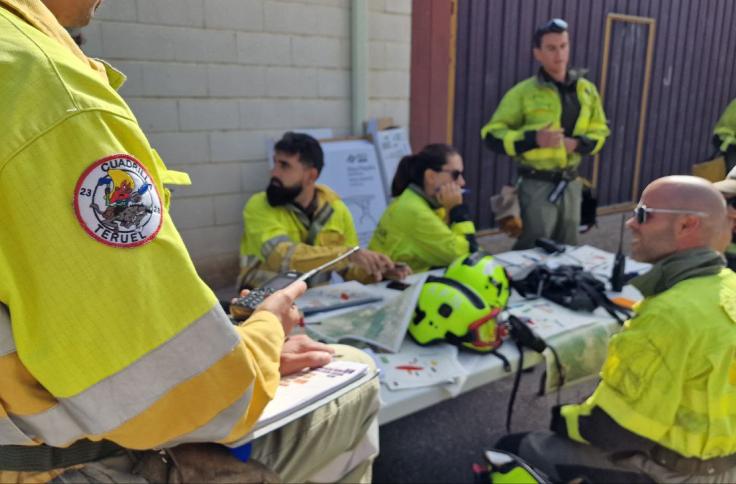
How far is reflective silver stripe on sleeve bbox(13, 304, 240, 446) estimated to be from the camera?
0.87 metres

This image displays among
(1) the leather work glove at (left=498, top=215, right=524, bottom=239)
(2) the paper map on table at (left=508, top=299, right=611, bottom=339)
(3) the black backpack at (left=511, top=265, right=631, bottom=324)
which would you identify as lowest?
(1) the leather work glove at (left=498, top=215, right=524, bottom=239)

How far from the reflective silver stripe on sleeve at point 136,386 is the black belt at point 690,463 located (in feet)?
4.68

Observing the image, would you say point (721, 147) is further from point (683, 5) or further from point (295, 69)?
point (683, 5)

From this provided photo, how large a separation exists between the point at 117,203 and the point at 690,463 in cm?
172

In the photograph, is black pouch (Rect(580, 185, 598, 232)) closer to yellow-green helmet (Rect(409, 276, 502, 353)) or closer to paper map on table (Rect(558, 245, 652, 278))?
paper map on table (Rect(558, 245, 652, 278))

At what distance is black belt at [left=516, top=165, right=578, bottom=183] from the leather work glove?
37 centimetres

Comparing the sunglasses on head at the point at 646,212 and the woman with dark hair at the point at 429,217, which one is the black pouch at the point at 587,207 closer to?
the woman with dark hair at the point at 429,217

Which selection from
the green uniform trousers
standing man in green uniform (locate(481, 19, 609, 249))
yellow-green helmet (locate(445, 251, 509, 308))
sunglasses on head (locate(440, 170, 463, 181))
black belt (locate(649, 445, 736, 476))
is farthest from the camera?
the green uniform trousers

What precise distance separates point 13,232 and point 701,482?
1.92 meters

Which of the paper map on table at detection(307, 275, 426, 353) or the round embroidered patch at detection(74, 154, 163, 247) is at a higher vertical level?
the round embroidered patch at detection(74, 154, 163, 247)

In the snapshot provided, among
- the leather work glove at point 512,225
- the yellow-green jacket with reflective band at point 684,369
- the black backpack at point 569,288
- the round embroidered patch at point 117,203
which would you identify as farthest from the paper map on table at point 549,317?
the leather work glove at point 512,225

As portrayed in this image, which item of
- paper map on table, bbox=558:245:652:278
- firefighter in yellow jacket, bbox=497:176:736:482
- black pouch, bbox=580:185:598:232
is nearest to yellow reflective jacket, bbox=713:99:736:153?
paper map on table, bbox=558:245:652:278

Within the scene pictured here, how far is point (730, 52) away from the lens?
3.05m

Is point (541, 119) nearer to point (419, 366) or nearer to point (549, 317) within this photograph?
point (549, 317)
